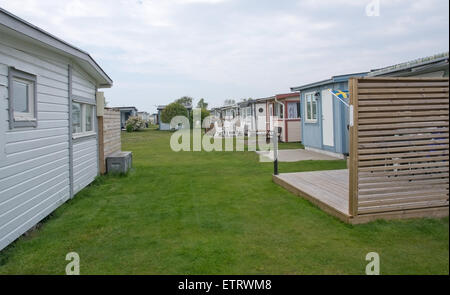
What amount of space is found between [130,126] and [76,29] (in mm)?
27512

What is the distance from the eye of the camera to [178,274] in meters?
2.88

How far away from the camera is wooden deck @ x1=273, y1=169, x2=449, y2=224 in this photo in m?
4.02

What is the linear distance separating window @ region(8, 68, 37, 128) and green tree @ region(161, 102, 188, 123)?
30395 millimetres

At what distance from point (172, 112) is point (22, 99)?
3083cm

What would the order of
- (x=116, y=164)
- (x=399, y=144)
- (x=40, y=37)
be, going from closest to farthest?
1. (x=399, y=144)
2. (x=40, y=37)
3. (x=116, y=164)

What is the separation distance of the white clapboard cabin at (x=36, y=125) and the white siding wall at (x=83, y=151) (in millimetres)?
20

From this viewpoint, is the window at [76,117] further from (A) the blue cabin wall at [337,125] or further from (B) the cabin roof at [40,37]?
(A) the blue cabin wall at [337,125]

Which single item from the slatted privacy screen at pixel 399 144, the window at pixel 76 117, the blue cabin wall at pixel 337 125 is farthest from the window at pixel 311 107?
the slatted privacy screen at pixel 399 144

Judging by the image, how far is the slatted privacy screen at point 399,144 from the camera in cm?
367

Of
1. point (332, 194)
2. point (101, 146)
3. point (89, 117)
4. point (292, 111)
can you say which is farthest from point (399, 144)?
point (292, 111)

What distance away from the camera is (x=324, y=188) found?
18.5 ft

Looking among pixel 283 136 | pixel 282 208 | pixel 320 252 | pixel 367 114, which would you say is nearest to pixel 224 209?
pixel 282 208

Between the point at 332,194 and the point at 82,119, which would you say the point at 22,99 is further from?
the point at 332,194

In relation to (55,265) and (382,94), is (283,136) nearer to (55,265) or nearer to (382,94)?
(382,94)
